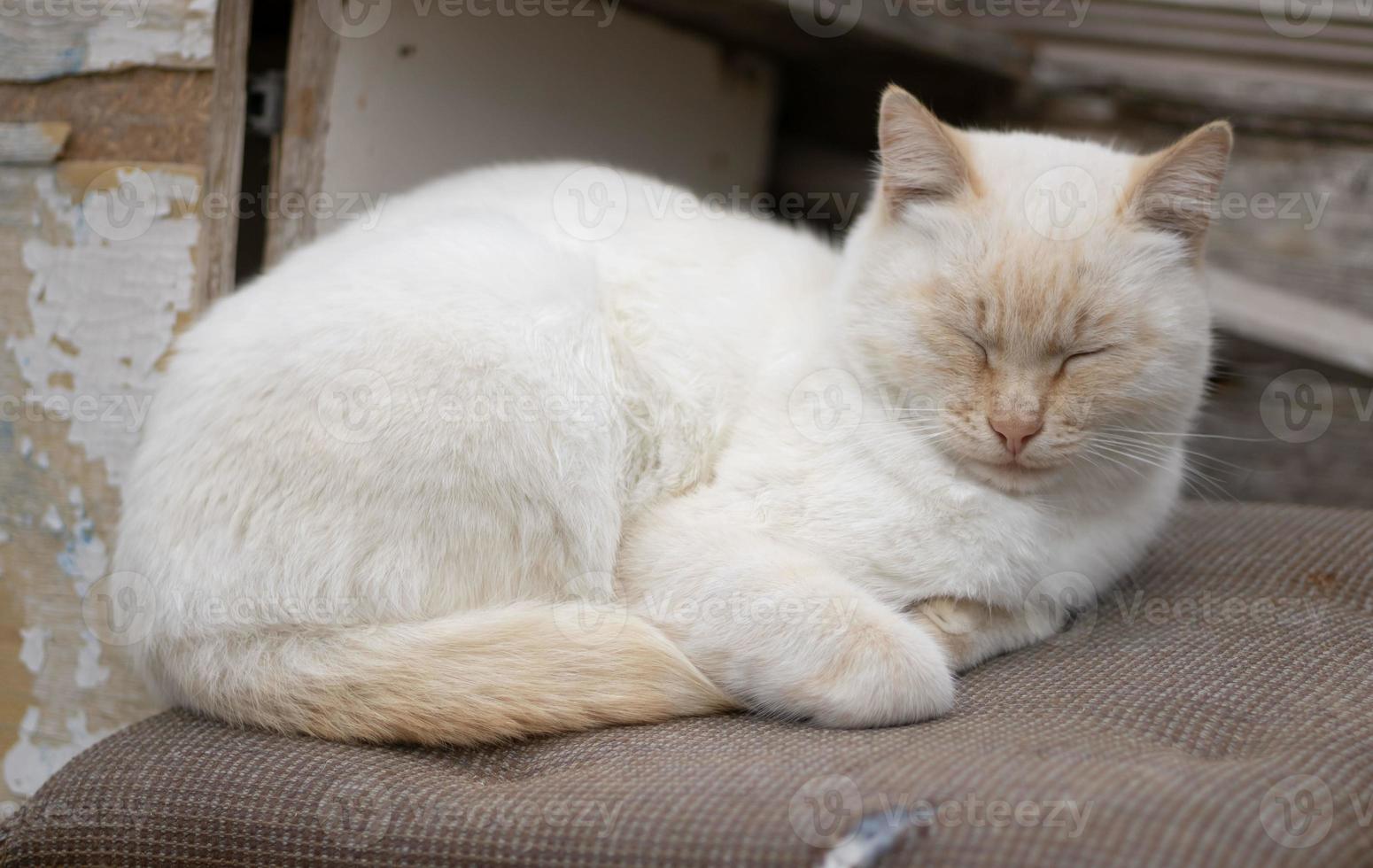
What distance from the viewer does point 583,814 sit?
4.16ft

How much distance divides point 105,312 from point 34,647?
707mm

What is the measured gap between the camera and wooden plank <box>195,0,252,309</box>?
2.02 m

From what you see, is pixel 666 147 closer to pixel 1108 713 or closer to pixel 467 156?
pixel 467 156

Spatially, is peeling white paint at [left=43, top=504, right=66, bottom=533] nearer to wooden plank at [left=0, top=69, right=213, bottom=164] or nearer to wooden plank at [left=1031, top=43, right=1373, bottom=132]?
wooden plank at [left=0, top=69, right=213, bottom=164]

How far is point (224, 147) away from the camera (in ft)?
6.74

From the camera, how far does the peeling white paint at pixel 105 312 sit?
6.79ft

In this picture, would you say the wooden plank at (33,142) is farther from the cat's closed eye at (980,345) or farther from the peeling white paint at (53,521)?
the cat's closed eye at (980,345)

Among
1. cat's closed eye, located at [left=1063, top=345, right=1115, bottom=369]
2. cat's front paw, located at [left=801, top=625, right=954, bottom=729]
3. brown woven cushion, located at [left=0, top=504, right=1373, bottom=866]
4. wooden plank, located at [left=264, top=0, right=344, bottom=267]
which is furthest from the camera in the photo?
wooden plank, located at [left=264, top=0, right=344, bottom=267]

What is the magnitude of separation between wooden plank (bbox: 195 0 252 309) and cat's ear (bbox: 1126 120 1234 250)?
162 centimetres

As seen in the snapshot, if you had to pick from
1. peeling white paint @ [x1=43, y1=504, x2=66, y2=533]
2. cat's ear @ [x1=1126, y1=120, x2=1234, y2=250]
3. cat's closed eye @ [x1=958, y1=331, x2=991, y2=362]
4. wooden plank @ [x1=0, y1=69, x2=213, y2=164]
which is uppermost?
cat's ear @ [x1=1126, y1=120, x2=1234, y2=250]

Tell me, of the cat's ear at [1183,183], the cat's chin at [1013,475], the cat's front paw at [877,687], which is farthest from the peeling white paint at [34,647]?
the cat's ear at [1183,183]

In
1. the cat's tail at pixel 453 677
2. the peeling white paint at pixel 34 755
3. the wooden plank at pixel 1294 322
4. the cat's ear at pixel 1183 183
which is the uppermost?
the cat's ear at pixel 1183 183

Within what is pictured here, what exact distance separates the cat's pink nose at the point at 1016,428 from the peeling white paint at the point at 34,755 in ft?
6.14

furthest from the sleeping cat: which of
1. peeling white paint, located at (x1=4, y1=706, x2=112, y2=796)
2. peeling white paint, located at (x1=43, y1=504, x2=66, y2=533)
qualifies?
peeling white paint, located at (x1=4, y1=706, x2=112, y2=796)
